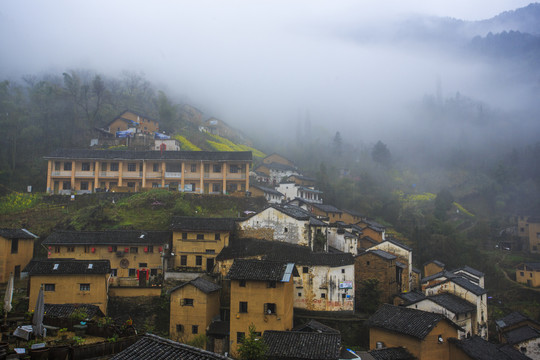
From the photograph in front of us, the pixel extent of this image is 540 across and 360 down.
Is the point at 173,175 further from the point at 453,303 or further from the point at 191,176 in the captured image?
the point at 453,303

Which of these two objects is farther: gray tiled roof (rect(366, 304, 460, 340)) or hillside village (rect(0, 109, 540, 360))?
gray tiled roof (rect(366, 304, 460, 340))

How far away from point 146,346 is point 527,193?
72641mm

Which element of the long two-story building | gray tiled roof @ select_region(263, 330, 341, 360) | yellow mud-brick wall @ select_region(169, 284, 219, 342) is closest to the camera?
gray tiled roof @ select_region(263, 330, 341, 360)

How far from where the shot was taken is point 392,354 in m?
22.3

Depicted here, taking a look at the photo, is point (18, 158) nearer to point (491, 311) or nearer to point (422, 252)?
point (422, 252)

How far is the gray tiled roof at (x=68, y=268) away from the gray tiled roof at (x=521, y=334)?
2848 cm

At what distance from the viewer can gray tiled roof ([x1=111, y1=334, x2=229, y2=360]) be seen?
1041cm

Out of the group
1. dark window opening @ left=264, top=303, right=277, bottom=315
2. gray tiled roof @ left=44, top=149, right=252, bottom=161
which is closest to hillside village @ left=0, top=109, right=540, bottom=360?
dark window opening @ left=264, top=303, right=277, bottom=315

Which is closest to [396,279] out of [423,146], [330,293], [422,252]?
[330,293]

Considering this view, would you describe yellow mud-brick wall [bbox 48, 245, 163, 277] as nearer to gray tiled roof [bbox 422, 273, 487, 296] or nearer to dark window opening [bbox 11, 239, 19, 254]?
dark window opening [bbox 11, 239, 19, 254]

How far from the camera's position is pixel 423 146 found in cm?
9512

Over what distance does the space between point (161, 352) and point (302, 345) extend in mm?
9896

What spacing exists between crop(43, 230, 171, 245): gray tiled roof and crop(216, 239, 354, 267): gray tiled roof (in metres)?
4.98

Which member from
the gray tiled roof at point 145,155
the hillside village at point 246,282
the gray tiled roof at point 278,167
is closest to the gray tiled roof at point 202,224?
the hillside village at point 246,282
